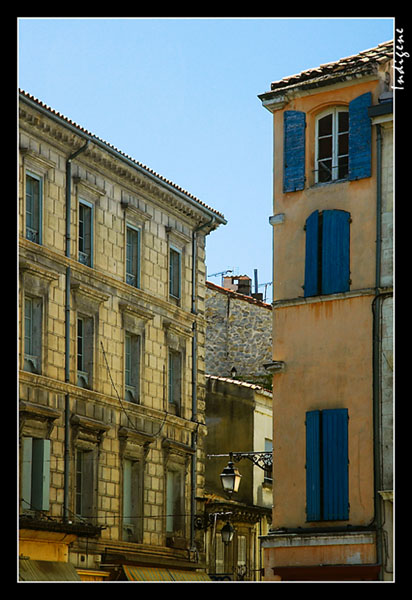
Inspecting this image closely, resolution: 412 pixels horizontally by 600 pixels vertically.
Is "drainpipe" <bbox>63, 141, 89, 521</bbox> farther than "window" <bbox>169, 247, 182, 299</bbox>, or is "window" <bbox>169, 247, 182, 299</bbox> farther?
"window" <bbox>169, 247, 182, 299</bbox>

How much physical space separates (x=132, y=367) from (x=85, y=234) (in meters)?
3.56


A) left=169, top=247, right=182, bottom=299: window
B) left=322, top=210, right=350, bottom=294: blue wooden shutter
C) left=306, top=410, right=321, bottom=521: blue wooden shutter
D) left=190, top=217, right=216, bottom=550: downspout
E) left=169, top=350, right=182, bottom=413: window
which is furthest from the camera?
left=169, top=247, right=182, bottom=299: window

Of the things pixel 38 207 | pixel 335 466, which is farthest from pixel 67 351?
pixel 335 466

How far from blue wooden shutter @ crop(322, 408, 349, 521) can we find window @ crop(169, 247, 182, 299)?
10417mm

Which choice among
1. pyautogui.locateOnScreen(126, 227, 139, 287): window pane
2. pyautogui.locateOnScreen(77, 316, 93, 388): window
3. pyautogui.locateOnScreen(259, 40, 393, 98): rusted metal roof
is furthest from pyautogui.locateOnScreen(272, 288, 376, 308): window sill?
pyautogui.locateOnScreen(126, 227, 139, 287): window pane

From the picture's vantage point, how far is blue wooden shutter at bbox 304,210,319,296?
25.1m

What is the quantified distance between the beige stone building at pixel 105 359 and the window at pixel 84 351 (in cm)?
3

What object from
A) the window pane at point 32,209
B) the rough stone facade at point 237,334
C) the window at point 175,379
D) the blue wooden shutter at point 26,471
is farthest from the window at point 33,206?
the rough stone facade at point 237,334

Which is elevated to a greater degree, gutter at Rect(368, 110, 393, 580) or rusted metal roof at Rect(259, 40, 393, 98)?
rusted metal roof at Rect(259, 40, 393, 98)

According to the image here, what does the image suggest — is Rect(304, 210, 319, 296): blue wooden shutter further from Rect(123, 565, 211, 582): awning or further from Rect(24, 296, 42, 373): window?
Rect(123, 565, 211, 582): awning

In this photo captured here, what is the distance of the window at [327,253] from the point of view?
976 inches

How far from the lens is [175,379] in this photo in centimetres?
3378

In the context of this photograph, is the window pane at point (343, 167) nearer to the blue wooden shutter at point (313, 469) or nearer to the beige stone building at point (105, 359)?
the blue wooden shutter at point (313, 469)
